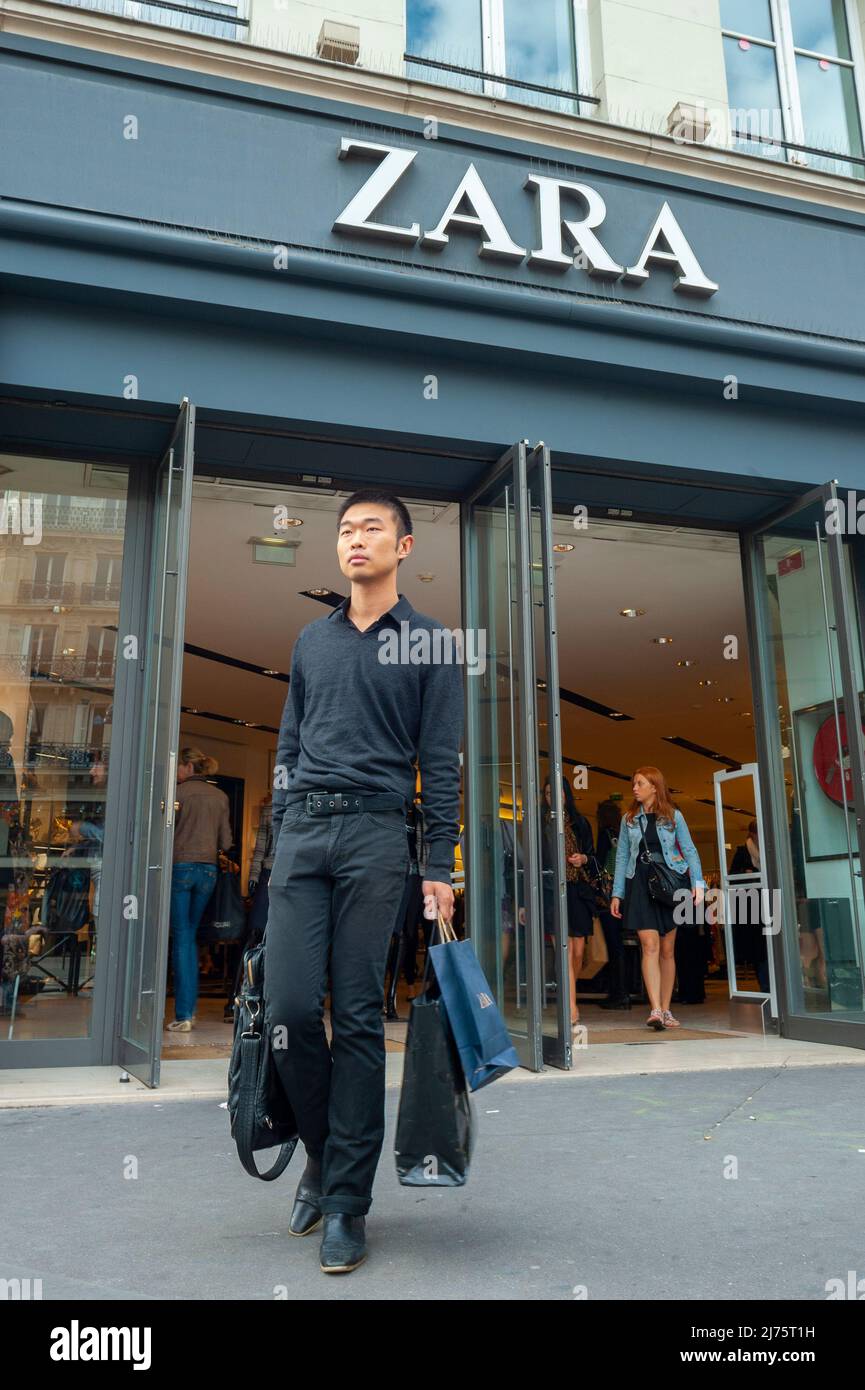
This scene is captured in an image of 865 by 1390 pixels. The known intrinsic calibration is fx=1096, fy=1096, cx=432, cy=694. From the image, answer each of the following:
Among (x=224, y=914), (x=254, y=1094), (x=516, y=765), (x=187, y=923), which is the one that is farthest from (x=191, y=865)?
(x=254, y=1094)

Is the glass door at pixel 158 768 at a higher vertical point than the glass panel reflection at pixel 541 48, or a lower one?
lower

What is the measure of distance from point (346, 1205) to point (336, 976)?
1.57 feet

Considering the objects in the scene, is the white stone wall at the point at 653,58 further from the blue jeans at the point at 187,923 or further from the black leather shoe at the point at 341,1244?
the black leather shoe at the point at 341,1244

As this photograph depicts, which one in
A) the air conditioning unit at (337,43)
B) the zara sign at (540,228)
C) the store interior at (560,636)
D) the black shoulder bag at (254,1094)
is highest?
the air conditioning unit at (337,43)

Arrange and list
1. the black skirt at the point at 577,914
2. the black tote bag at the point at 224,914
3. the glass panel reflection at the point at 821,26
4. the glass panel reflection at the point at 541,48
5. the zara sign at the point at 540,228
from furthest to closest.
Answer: the black tote bag at the point at 224,914 < the black skirt at the point at 577,914 < the glass panel reflection at the point at 821,26 < the glass panel reflection at the point at 541,48 < the zara sign at the point at 540,228

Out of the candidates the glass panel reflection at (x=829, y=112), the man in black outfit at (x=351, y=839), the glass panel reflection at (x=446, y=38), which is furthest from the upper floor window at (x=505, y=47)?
the man in black outfit at (x=351, y=839)

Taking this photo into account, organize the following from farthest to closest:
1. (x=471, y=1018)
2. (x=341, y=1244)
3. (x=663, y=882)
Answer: (x=663, y=882) → (x=471, y=1018) → (x=341, y=1244)

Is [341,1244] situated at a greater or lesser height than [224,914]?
lesser

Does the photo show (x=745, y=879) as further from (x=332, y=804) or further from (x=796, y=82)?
(x=332, y=804)

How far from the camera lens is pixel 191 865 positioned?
24.6 ft

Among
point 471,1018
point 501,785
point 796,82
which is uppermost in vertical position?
point 796,82

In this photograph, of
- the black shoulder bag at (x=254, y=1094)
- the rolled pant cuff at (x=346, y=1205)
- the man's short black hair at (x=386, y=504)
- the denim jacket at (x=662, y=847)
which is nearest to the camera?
the rolled pant cuff at (x=346, y=1205)

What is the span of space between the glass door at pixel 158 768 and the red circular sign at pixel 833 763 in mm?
3919

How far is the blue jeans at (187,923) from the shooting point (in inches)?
282
